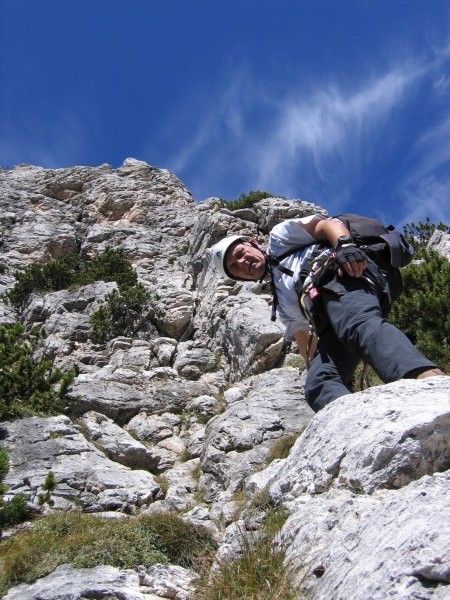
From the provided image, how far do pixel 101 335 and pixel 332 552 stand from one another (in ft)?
51.1

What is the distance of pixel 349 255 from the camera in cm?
376

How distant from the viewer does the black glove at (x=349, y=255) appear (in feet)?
12.3

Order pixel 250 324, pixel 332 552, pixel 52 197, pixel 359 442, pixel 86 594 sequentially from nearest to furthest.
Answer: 1. pixel 332 552
2. pixel 359 442
3. pixel 86 594
4. pixel 250 324
5. pixel 52 197

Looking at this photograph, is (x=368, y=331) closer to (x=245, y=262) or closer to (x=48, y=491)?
(x=245, y=262)

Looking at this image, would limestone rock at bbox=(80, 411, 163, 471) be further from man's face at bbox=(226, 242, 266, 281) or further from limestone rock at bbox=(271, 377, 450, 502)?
limestone rock at bbox=(271, 377, 450, 502)

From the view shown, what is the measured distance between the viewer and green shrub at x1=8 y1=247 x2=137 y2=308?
23.6 metres

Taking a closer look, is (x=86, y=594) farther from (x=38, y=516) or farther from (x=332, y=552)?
(x=38, y=516)

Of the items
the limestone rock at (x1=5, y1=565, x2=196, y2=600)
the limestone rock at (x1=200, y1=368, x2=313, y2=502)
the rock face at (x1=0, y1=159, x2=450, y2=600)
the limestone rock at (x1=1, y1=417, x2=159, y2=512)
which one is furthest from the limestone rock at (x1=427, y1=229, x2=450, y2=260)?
the limestone rock at (x1=5, y1=565, x2=196, y2=600)

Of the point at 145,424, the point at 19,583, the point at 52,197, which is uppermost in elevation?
the point at 52,197

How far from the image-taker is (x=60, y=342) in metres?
17.4

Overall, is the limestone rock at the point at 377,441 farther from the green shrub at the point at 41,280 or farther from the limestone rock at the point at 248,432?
the green shrub at the point at 41,280

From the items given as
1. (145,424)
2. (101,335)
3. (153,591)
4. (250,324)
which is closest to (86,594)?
(153,591)

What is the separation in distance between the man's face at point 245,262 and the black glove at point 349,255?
93 cm

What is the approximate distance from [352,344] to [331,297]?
15.9 inches
